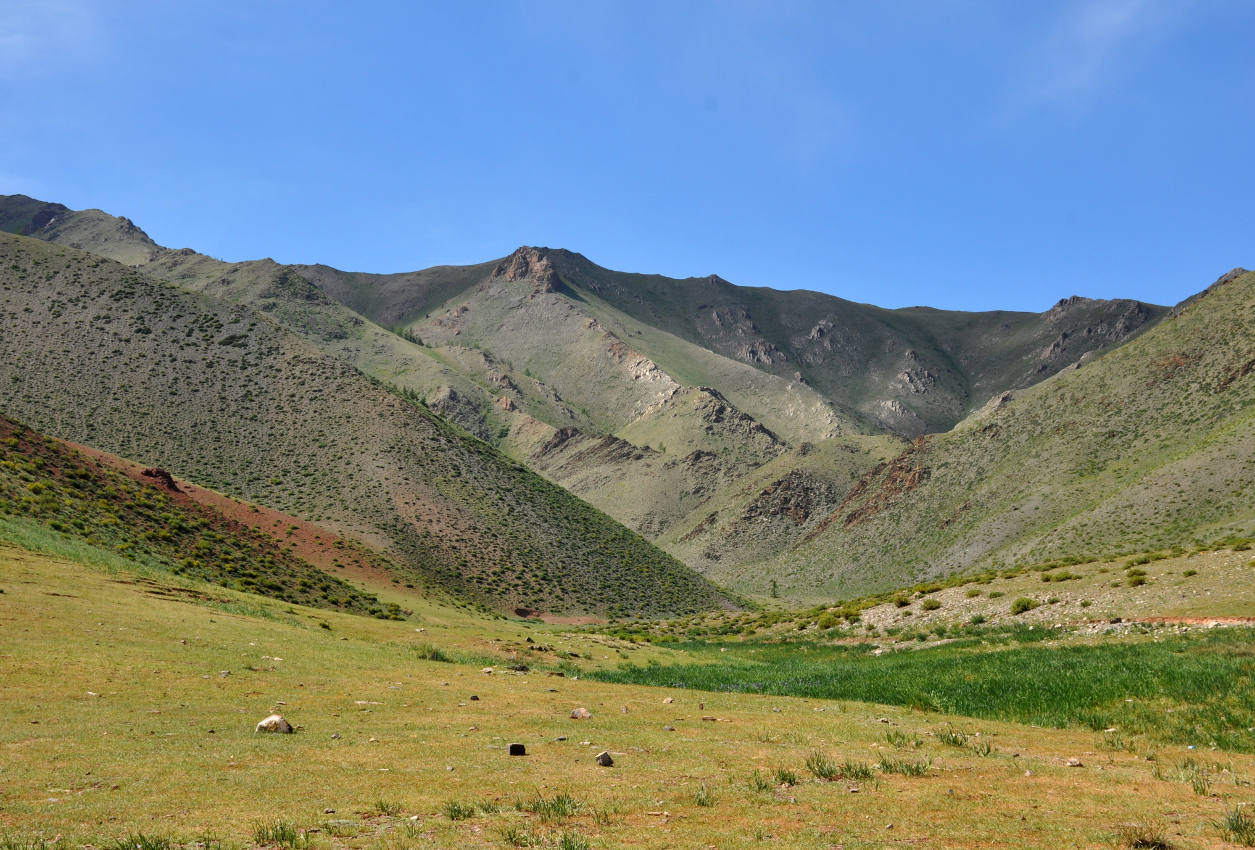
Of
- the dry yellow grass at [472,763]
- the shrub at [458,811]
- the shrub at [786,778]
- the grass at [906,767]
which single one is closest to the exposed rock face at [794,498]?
the dry yellow grass at [472,763]

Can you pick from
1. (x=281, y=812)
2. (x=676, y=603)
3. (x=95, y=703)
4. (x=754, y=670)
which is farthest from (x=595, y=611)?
(x=281, y=812)

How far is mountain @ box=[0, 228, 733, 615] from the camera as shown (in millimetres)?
84750

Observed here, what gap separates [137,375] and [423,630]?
77641 millimetres

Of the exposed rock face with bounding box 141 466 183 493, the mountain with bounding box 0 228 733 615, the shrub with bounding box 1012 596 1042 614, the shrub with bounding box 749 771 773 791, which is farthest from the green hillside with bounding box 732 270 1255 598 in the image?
the exposed rock face with bounding box 141 466 183 493

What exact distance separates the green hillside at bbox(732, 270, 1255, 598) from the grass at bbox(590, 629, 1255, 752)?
53841 millimetres

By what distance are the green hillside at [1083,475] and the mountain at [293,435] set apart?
110 ft

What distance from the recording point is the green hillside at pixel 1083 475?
8369cm

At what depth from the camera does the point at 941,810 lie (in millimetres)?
9883

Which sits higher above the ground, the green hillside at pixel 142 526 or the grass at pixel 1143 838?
the grass at pixel 1143 838

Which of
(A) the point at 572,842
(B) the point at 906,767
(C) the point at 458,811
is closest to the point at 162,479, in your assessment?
(C) the point at 458,811

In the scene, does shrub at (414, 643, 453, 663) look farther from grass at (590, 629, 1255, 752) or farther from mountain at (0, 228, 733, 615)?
mountain at (0, 228, 733, 615)

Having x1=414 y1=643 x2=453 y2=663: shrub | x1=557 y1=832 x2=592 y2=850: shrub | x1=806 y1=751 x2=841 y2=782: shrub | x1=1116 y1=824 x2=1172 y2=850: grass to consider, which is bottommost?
x1=414 y1=643 x2=453 y2=663: shrub

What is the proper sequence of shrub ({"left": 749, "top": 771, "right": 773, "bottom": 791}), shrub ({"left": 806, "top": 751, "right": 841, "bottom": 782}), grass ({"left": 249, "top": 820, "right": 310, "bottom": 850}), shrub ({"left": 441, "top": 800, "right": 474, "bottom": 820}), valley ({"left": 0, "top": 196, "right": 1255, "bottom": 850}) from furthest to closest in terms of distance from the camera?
shrub ({"left": 806, "top": 751, "right": 841, "bottom": 782})
shrub ({"left": 749, "top": 771, "right": 773, "bottom": 791})
valley ({"left": 0, "top": 196, "right": 1255, "bottom": 850})
shrub ({"left": 441, "top": 800, "right": 474, "bottom": 820})
grass ({"left": 249, "top": 820, "right": 310, "bottom": 850})

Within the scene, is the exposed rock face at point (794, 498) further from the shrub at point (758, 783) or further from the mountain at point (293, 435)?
the shrub at point (758, 783)
